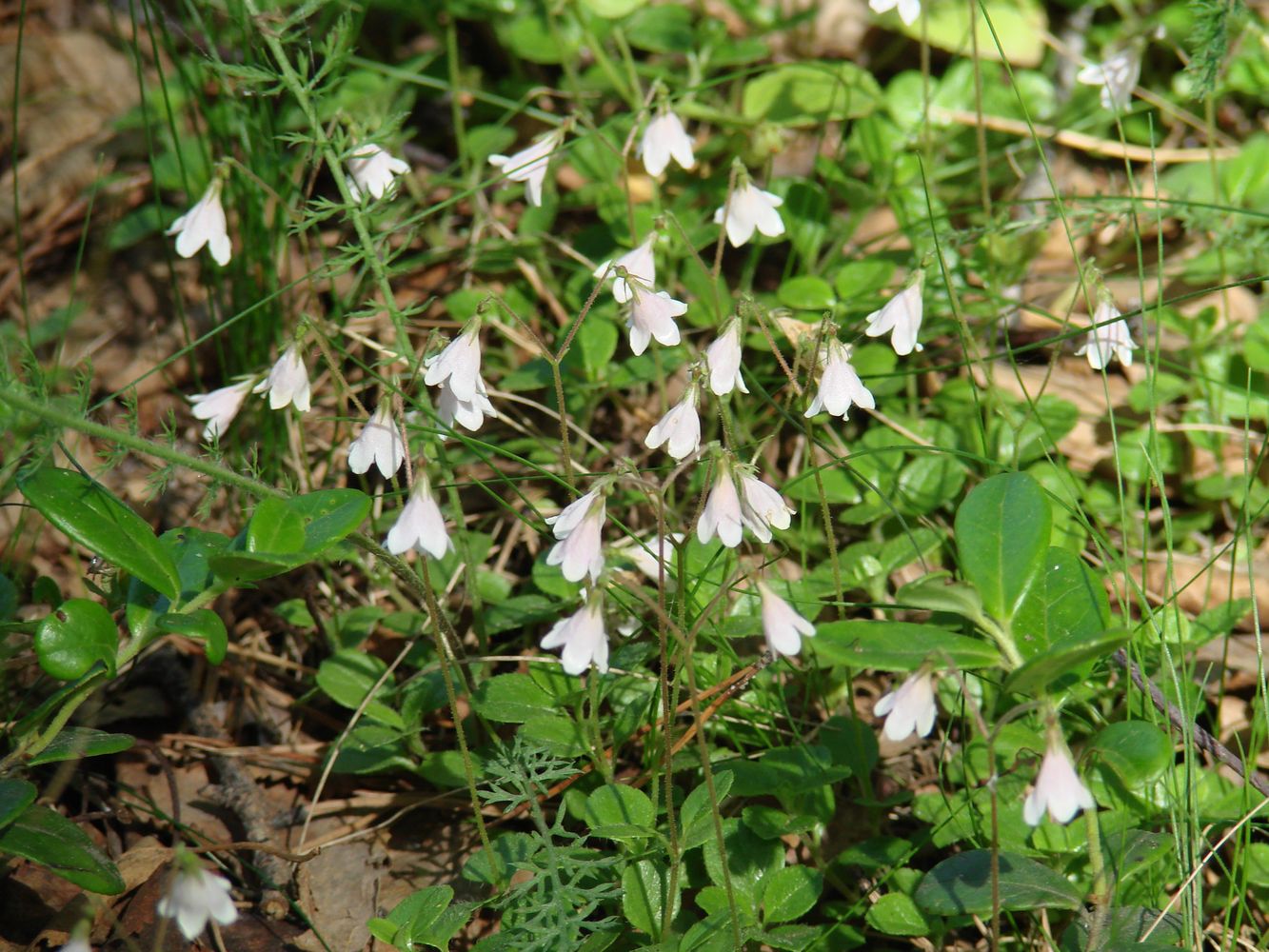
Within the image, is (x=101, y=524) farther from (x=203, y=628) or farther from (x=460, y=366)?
(x=460, y=366)

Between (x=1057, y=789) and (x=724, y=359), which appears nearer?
(x=1057, y=789)

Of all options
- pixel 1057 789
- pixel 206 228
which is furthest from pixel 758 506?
pixel 206 228

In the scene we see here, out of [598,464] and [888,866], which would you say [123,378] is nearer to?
[598,464]

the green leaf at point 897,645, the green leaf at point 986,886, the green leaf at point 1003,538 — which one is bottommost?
the green leaf at point 986,886

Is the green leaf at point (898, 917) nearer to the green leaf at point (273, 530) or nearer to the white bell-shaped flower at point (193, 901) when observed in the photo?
the white bell-shaped flower at point (193, 901)

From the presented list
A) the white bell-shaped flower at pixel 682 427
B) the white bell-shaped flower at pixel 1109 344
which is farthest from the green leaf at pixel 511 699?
the white bell-shaped flower at pixel 1109 344

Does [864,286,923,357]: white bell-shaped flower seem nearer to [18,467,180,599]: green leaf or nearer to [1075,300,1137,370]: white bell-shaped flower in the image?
[1075,300,1137,370]: white bell-shaped flower
